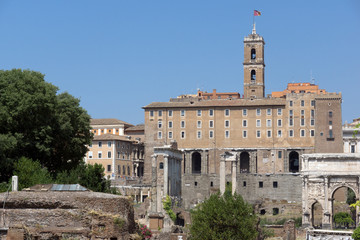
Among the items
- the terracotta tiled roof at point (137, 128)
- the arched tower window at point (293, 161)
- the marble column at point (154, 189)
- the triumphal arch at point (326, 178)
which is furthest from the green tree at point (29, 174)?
the terracotta tiled roof at point (137, 128)

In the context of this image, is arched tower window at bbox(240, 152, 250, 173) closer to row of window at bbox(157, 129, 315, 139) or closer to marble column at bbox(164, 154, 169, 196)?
row of window at bbox(157, 129, 315, 139)

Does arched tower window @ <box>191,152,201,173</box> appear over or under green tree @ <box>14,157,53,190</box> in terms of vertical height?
over

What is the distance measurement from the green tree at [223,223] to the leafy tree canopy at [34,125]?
1074 cm

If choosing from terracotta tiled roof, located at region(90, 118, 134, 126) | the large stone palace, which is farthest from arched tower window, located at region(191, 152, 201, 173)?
terracotta tiled roof, located at region(90, 118, 134, 126)

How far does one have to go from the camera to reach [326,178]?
64875 mm

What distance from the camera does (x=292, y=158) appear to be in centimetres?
9575

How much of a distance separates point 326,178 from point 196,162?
35.0 meters

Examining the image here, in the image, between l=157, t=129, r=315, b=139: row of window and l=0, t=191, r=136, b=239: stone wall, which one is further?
l=157, t=129, r=315, b=139: row of window

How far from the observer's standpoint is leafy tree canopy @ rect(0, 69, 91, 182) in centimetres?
4075

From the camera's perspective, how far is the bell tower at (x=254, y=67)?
104m

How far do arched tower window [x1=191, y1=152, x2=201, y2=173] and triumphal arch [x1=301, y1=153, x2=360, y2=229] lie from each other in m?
31.2

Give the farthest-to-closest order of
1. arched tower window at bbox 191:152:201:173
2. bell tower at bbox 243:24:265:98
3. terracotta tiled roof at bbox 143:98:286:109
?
bell tower at bbox 243:24:265:98 → arched tower window at bbox 191:152:201:173 → terracotta tiled roof at bbox 143:98:286:109

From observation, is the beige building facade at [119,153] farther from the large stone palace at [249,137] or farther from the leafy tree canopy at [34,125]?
the leafy tree canopy at [34,125]

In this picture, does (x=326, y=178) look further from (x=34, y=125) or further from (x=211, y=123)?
(x=211, y=123)
